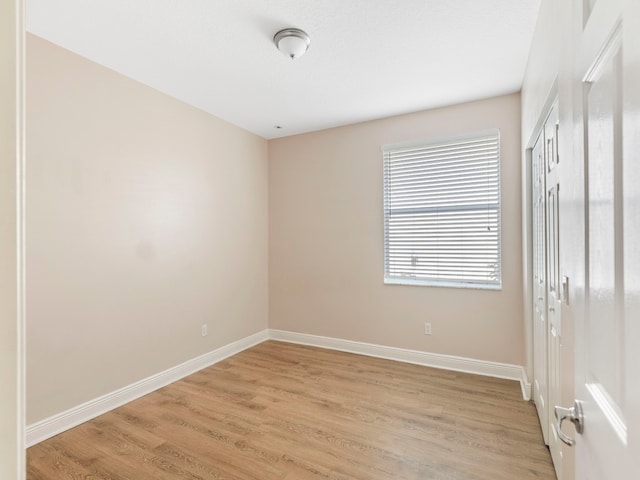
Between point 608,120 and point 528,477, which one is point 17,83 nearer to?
point 608,120

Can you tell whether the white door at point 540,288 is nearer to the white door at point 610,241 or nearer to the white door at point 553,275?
the white door at point 553,275

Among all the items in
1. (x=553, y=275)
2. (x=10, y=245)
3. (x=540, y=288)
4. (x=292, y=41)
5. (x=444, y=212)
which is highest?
(x=292, y=41)

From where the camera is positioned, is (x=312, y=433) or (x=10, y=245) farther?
(x=312, y=433)

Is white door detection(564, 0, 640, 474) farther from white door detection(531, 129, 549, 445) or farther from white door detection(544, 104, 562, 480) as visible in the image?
white door detection(531, 129, 549, 445)

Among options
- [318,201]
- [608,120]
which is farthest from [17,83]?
[318,201]

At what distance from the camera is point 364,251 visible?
391cm

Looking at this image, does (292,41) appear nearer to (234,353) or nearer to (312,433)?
(312,433)

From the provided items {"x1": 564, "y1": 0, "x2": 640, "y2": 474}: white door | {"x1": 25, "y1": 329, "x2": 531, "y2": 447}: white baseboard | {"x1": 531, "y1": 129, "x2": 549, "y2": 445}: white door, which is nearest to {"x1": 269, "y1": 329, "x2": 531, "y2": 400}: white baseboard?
{"x1": 25, "y1": 329, "x2": 531, "y2": 447}: white baseboard

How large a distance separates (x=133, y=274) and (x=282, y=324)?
2.10 m

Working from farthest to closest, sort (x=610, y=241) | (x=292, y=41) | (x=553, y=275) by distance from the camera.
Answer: (x=292, y=41)
(x=553, y=275)
(x=610, y=241)

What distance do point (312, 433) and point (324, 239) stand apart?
228cm

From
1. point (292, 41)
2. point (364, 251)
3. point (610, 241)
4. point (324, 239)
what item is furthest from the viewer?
point (324, 239)

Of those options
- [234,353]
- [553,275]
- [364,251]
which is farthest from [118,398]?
[553,275]

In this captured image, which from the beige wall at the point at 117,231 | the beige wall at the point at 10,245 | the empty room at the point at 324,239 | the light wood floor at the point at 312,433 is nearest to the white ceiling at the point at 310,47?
the empty room at the point at 324,239
